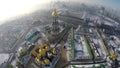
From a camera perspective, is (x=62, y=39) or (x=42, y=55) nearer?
(x=42, y=55)

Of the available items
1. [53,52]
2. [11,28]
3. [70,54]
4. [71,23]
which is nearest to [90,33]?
[71,23]

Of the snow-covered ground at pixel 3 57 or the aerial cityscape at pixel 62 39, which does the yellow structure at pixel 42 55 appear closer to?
the aerial cityscape at pixel 62 39

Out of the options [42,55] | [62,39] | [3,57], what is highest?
[42,55]

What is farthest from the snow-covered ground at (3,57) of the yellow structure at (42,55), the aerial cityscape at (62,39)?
the yellow structure at (42,55)

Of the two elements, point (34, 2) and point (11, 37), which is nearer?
point (11, 37)

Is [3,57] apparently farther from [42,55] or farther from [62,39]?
[62,39]

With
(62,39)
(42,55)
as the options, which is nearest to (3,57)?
(42,55)

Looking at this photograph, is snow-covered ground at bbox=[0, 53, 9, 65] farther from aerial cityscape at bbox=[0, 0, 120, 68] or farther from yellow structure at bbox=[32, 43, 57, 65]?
yellow structure at bbox=[32, 43, 57, 65]

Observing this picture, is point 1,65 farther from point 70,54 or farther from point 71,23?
point 71,23

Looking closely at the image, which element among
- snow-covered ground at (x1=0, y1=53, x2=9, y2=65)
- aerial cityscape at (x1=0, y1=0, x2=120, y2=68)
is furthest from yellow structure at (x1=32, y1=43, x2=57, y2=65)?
snow-covered ground at (x1=0, y1=53, x2=9, y2=65)
